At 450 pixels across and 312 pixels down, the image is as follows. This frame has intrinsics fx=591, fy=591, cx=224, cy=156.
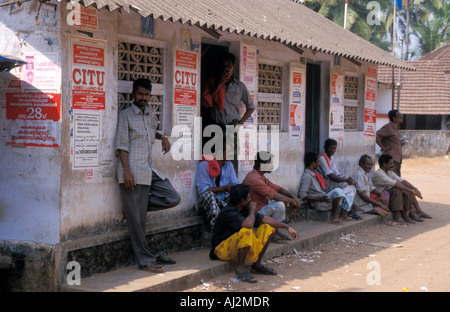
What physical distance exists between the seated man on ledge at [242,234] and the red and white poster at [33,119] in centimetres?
193

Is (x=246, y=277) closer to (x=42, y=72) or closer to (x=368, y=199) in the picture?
(x=42, y=72)

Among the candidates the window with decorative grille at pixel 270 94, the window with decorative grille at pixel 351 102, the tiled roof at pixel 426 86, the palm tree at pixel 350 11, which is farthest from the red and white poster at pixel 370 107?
the palm tree at pixel 350 11

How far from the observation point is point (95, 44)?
18.5 feet

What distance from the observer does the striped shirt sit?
19.0 feet

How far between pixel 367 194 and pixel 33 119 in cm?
640

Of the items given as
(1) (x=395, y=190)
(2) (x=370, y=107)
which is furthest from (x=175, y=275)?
(2) (x=370, y=107)

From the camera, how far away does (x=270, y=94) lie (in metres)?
8.77

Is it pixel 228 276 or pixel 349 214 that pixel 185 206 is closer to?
pixel 228 276

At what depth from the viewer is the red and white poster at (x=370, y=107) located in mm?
11383

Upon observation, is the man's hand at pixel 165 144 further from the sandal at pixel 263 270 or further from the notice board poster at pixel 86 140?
the sandal at pixel 263 270

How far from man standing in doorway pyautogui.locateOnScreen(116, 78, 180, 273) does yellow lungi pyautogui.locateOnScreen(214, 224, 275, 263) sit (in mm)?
731

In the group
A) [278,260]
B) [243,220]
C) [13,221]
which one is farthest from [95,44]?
[278,260]

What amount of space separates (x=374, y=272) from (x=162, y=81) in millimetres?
3261
